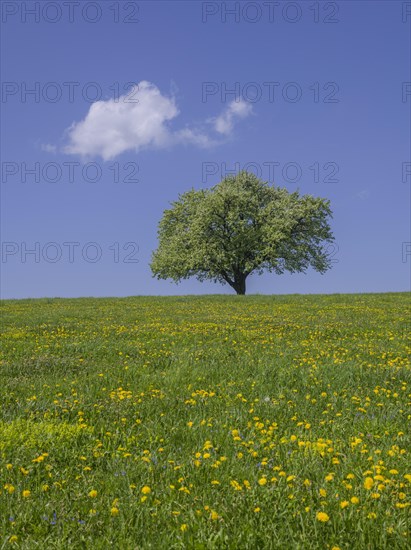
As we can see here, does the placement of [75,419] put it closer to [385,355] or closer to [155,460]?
[155,460]

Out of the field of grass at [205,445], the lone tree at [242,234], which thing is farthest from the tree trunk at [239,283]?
the field of grass at [205,445]

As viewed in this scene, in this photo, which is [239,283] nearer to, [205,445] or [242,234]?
[242,234]

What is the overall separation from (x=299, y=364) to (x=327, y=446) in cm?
478

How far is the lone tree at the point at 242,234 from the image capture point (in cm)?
4738

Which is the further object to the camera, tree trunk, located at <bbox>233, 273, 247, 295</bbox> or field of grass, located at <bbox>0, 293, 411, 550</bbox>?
tree trunk, located at <bbox>233, 273, 247, 295</bbox>

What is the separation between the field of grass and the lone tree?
33.5 m

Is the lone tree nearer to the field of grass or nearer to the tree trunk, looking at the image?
the tree trunk

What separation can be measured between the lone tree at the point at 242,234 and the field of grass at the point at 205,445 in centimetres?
3345

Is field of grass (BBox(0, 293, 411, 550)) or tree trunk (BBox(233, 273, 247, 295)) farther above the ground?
tree trunk (BBox(233, 273, 247, 295))

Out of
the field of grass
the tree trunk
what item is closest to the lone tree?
the tree trunk

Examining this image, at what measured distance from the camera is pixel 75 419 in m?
7.57

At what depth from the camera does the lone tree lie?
4738 centimetres

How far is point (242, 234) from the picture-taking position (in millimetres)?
47531

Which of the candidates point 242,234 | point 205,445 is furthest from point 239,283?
point 205,445
